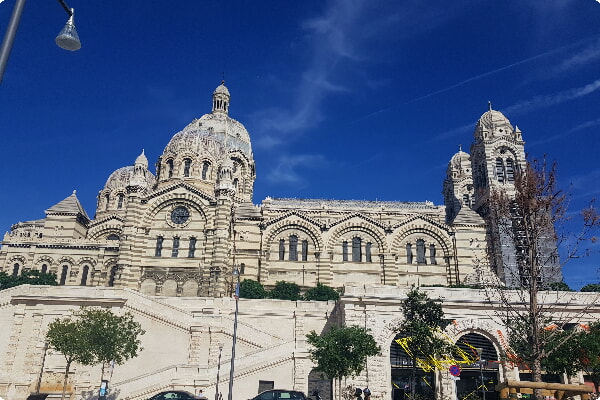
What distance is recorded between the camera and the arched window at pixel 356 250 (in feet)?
153

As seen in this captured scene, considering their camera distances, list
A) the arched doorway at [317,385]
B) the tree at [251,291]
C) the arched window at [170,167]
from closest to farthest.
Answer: the arched doorway at [317,385] → the tree at [251,291] → the arched window at [170,167]

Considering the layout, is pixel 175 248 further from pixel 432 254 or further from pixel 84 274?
pixel 432 254

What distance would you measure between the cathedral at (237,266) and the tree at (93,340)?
71.3 inches

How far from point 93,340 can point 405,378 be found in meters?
17.9

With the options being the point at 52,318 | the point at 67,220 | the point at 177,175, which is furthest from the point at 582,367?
the point at 67,220

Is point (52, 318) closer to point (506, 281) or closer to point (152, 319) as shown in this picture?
point (152, 319)

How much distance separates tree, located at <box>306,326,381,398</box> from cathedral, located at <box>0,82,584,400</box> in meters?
3.04

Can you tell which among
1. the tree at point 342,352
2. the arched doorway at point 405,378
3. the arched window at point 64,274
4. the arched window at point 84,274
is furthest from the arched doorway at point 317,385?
the arched window at point 64,274

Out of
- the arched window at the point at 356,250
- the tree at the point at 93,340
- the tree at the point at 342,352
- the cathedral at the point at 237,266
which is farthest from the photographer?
the arched window at the point at 356,250

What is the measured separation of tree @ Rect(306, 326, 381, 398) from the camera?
25.2 meters

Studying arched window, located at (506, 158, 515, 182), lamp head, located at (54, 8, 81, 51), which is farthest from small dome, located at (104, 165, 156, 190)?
lamp head, located at (54, 8, 81, 51)

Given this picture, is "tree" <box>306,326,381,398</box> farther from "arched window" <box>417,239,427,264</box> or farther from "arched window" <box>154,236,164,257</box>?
"arched window" <box>417,239,427,264</box>

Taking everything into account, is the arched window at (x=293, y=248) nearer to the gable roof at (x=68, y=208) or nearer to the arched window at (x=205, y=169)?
the arched window at (x=205, y=169)

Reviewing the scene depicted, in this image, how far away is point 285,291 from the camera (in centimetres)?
4184
